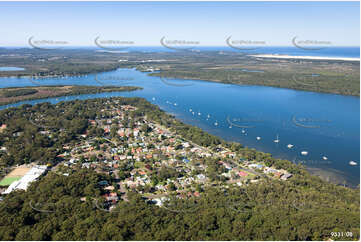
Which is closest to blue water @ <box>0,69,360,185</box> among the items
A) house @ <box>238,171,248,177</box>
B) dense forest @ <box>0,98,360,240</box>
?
dense forest @ <box>0,98,360,240</box>

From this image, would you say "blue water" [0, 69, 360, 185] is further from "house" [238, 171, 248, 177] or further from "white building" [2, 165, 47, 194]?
"white building" [2, 165, 47, 194]

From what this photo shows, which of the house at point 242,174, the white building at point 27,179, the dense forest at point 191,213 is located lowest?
the white building at point 27,179

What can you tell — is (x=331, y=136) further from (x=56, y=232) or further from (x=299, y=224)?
(x=56, y=232)

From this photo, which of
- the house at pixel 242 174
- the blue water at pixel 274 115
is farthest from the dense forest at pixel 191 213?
the blue water at pixel 274 115

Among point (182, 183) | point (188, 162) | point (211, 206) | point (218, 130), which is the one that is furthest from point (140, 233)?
point (218, 130)

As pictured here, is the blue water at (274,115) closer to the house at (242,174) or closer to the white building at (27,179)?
the house at (242,174)

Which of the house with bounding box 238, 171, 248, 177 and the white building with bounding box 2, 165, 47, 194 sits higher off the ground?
the house with bounding box 238, 171, 248, 177
